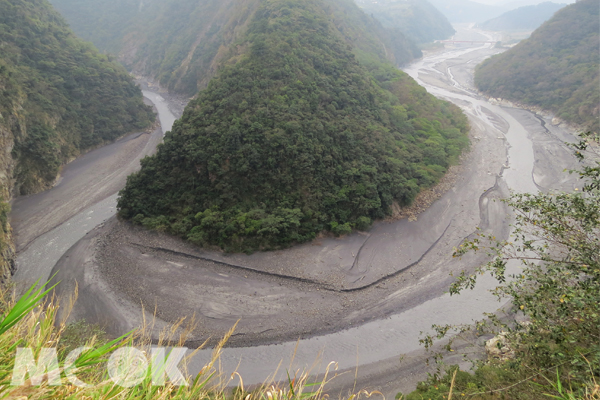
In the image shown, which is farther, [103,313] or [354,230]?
[354,230]

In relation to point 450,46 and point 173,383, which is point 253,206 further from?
point 450,46

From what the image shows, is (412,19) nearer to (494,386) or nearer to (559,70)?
(559,70)

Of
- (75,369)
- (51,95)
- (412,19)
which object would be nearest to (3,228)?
(51,95)

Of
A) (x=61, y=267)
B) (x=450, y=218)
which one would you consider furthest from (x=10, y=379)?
(x=450, y=218)

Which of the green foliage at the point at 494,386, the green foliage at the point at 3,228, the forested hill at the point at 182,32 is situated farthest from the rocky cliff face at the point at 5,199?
the forested hill at the point at 182,32

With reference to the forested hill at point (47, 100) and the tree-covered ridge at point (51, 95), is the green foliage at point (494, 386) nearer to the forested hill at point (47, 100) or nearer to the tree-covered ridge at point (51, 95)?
the forested hill at point (47, 100)

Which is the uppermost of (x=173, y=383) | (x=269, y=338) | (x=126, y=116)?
(x=126, y=116)
